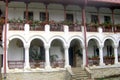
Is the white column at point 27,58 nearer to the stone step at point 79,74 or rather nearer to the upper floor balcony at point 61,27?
the upper floor balcony at point 61,27

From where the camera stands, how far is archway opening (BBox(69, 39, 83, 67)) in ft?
102

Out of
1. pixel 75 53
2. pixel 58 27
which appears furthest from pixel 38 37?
pixel 75 53

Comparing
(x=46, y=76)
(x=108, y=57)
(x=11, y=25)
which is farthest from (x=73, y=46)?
(x=11, y=25)

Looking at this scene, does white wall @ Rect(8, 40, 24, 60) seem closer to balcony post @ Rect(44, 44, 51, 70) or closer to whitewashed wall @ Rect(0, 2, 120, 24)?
balcony post @ Rect(44, 44, 51, 70)

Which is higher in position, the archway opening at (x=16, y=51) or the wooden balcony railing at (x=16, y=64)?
the archway opening at (x=16, y=51)

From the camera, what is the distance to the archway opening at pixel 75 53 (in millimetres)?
30992

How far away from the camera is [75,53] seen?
103 feet

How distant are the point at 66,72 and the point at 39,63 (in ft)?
9.66

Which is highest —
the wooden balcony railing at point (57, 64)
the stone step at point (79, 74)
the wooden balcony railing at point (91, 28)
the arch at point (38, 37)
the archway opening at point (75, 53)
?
the wooden balcony railing at point (91, 28)

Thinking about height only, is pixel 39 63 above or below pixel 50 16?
below

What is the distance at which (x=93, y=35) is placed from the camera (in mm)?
29719

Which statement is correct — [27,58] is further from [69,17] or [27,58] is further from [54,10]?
[69,17]

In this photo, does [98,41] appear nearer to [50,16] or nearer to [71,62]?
[71,62]

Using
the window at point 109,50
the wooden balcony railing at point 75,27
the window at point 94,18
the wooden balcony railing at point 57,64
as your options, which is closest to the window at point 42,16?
the wooden balcony railing at point 75,27
